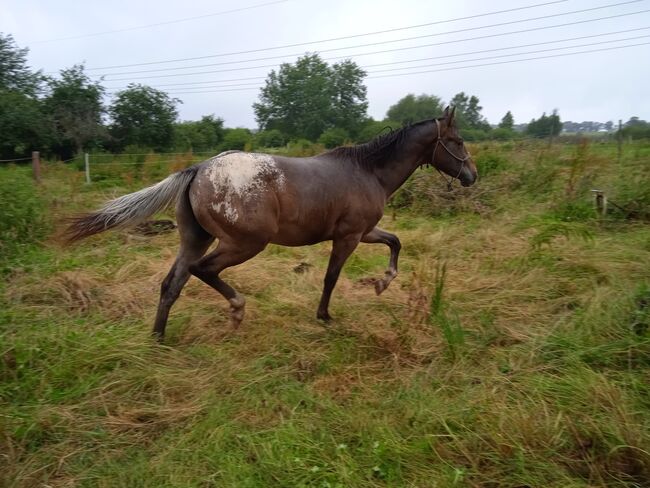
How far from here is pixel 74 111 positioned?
23047 mm

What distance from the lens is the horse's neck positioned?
4.57 meters

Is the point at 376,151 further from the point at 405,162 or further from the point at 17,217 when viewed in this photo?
the point at 17,217

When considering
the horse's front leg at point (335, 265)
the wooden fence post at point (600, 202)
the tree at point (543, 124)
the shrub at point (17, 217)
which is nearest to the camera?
the horse's front leg at point (335, 265)

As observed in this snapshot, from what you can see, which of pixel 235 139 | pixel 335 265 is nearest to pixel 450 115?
pixel 335 265

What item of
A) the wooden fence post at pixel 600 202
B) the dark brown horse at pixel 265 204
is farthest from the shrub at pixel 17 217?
the wooden fence post at pixel 600 202

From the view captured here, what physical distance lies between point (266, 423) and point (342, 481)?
2.23 ft

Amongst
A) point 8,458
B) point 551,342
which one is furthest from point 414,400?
point 8,458

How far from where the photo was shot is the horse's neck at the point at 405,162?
4.57 m

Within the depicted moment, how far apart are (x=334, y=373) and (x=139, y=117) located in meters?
25.3

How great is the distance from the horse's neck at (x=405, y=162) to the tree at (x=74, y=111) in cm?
2256

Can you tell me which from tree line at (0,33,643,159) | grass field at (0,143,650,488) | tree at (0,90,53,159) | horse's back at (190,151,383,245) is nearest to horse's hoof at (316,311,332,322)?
grass field at (0,143,650,488)

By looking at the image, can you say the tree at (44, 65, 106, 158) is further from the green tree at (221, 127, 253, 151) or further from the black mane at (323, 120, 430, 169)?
the black mane at (323, 120, 430, 169)

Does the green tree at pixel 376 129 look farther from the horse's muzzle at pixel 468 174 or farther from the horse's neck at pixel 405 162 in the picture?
the horse's muzzle at pixel 468 174

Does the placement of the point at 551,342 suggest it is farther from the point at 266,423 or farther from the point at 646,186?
the point at 646,186
